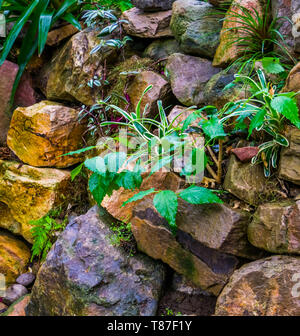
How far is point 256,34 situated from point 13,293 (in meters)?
2.49

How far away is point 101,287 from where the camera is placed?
1688 mm

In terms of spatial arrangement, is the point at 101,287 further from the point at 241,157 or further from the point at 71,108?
the point at 71,108

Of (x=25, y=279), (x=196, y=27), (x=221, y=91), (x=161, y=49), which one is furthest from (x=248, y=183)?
(x=25, y=279)

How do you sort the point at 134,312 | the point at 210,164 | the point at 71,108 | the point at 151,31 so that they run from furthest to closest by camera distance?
1. the point at 71,108
2. the point at 151,31
3. the point at 210,164
4. the point at 134,312

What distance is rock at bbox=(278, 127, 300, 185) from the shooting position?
4.49 ft

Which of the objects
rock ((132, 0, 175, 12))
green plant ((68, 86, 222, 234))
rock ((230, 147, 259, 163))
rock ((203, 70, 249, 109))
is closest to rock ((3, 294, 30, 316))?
green plant ((68, 86, 222, 234))

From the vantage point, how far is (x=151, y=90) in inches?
85.1

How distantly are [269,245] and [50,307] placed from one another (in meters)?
1.28

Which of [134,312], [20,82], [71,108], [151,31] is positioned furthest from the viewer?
[20,82]

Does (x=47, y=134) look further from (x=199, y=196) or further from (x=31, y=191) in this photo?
(x=199, y=196)

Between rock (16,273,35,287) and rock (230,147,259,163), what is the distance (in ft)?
6.27

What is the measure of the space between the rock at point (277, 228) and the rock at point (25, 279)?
186 centimetres

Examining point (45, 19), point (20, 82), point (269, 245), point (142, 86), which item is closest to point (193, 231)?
point (269, 245)

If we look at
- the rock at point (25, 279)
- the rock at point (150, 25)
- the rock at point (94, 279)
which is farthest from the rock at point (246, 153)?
the rock at point (25, 279)
